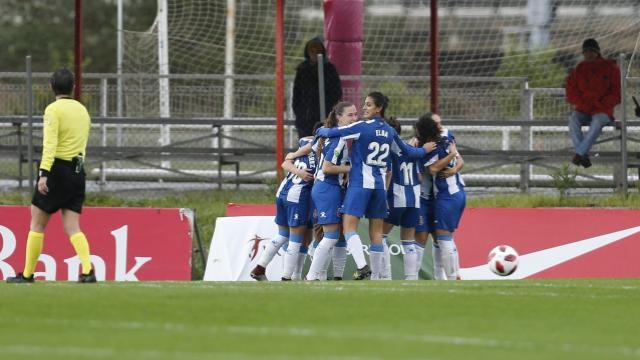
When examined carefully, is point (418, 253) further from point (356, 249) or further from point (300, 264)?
point (356, 249)

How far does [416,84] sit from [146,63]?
501 cm

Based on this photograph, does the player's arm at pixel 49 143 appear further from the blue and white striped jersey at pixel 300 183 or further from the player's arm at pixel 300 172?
the blue and white striped jersey at pixel 300 183

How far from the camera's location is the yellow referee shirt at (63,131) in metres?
13.5

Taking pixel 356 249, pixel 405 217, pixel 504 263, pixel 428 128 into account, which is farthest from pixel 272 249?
pixel 504 263

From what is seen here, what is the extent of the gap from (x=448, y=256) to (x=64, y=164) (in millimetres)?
4868

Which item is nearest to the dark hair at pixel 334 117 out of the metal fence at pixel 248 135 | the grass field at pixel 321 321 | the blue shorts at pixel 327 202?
the blue shorts at pixel 327 202

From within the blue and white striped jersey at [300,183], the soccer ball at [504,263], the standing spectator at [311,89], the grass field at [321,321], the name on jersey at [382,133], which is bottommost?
the grass field at [321,321]

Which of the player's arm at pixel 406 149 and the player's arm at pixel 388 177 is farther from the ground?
the player's arm at pixel 406 149

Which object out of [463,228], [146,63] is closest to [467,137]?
[463,228]

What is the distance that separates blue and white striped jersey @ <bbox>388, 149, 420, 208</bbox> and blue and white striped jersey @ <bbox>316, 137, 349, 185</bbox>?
2.22ft

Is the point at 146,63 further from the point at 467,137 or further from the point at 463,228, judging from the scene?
the point at 463,228

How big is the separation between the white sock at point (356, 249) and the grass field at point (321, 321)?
1.80m

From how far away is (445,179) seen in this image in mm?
16641

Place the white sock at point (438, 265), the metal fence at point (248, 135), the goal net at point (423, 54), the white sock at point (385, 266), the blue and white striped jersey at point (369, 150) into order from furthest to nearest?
1. the goal net at point (423, 54)
2. the metal fence at point (248, 135)
3. the white sock at point (438, 265)
4. the white sock at point (385, 266)
5. the blue and white striped jersey at point (369, 150)
